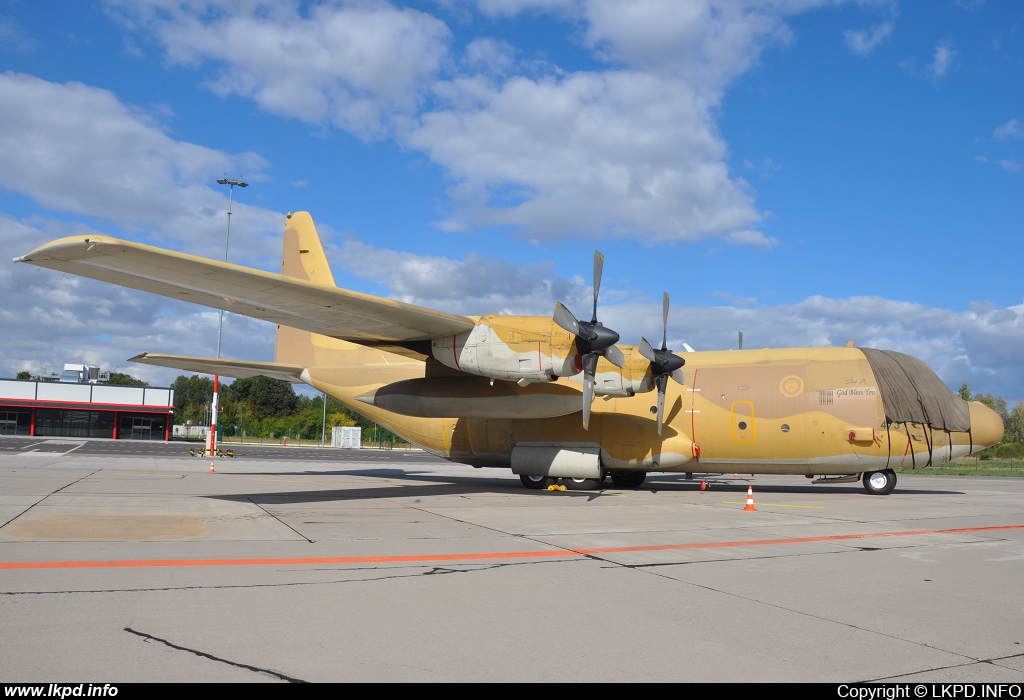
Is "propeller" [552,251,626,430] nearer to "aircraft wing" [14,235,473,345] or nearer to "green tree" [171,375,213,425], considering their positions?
"aircraft wing" [14,235,473,345]

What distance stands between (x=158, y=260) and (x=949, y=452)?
19.2 metres

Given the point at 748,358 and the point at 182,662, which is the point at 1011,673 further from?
the point at 748,358

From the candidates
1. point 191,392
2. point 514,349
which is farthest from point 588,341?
point 191,392

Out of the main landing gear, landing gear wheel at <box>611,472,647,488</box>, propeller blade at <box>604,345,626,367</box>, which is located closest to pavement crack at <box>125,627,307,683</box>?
propeller blade at <box>604,345,626,367</box>

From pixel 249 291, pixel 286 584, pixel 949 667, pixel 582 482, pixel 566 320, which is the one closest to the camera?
pixel 949 667

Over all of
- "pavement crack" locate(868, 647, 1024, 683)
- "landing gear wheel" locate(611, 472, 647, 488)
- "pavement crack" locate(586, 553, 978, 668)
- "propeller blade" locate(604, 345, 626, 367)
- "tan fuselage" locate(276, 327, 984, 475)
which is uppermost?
"propeller blade" locate(604, 345, 626, 367)

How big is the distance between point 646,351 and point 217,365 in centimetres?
1184

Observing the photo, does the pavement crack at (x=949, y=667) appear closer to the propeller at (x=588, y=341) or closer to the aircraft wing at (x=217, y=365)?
the propeller at (x=588, y=341)

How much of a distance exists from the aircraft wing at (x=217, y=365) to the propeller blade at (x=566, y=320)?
9529 mm

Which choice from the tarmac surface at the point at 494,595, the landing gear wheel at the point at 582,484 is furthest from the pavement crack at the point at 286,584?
the landing gear wheel at the point at 582,484

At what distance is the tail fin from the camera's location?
22.3m

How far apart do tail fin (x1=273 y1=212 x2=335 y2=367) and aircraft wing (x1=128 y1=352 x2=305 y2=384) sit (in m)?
1.46

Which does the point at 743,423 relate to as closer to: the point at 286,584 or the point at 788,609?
the point at 788,609

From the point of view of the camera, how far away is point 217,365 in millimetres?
19391
